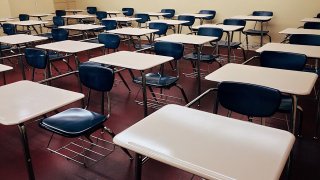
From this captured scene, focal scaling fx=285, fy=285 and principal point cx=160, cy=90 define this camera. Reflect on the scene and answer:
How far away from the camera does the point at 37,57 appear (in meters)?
3.35

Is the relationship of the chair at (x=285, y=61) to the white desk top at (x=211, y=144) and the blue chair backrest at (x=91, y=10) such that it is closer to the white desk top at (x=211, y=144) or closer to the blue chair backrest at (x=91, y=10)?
the white desk top at (x=211, y=144)

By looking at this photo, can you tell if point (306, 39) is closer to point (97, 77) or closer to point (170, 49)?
point (170, 49)

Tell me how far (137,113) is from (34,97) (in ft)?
5.69

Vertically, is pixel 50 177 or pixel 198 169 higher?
pixel 198 169

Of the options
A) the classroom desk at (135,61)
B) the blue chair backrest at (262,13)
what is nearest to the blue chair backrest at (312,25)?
the blue chair backrest at (262,13)

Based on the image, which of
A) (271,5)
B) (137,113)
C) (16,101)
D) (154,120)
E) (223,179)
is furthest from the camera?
(271,5)

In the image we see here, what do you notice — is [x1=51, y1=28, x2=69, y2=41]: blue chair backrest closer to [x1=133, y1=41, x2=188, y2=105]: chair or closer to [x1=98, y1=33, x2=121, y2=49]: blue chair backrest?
[x1=98, y1=33, x2=121, y2=49]: blue chair backrest

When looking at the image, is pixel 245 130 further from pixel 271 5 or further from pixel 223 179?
pixel 271 5

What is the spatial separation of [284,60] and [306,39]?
1304mm

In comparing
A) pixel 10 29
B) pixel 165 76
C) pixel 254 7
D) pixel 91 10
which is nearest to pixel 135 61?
pixel 165 76

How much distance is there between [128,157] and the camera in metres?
2.68

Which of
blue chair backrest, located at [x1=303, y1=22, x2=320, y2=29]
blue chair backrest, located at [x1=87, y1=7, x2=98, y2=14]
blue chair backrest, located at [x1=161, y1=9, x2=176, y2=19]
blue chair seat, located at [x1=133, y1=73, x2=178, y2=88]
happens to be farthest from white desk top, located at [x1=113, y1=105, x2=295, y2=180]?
blue chair backrest, located at [x1=87, y1=7, x2=98, y2=14]

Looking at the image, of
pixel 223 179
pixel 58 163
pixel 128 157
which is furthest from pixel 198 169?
pixel 58 163

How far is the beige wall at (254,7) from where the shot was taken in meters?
6.18
